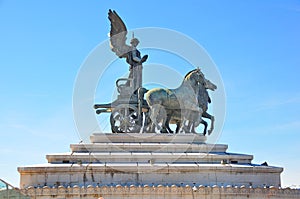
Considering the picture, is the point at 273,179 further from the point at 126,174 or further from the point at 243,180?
the point at 126,174

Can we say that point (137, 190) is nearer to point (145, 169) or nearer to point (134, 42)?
point (145, 169)

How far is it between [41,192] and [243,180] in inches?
418

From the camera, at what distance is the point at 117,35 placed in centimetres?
3203

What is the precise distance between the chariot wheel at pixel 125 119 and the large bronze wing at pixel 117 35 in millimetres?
3948

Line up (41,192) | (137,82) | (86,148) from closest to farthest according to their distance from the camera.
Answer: (41,192)
(86,148)
(137,82)

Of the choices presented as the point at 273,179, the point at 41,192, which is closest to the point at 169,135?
the point at 273,179

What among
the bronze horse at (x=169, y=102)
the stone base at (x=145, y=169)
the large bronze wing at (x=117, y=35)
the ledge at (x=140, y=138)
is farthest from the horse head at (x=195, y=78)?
the large bronze wing at (x=117, y=35)

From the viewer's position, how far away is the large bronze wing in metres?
31.8

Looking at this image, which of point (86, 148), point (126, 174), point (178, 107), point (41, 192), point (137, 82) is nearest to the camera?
point (41, 192)

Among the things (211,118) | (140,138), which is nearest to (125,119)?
(140,138)

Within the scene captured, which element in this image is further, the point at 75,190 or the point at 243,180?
the point at 243,180

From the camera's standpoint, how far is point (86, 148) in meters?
26.6

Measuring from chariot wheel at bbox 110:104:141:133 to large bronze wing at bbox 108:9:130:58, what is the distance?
13.0 feet

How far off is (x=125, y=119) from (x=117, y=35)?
6146 millimetres
